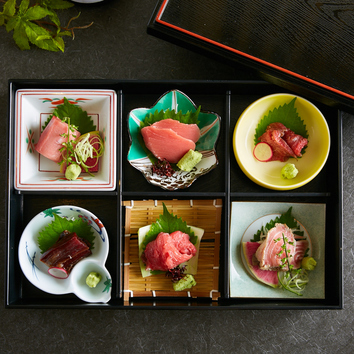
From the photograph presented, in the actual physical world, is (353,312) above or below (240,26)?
below

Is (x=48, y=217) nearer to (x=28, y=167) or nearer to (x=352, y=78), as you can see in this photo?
(x=28, y=167)

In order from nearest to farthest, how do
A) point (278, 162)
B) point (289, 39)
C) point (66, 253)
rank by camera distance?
point (289, 39) < point (66, 253) < point (278, 162)

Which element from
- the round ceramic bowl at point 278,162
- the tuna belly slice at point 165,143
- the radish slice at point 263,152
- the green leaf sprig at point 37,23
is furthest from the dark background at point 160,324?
the radish slice at point 263,152

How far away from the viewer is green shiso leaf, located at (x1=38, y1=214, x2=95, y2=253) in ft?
6.36

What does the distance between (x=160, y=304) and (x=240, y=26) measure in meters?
1.63

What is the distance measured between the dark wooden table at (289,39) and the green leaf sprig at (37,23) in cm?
80

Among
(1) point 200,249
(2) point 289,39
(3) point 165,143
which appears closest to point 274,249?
(1) point 200,249

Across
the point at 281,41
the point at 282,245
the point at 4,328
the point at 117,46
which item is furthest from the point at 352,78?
the point at 4,328

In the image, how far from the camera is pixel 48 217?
193 centimetres

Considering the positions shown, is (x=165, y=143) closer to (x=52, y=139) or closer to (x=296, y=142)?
(x=52, y=139)

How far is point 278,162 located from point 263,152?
0.38 ft

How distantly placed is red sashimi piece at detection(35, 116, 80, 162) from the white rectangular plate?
1.09 metres

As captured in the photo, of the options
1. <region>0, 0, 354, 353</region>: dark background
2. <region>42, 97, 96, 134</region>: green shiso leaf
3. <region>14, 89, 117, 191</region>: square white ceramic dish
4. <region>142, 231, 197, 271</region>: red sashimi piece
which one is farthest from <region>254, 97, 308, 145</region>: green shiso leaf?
<region>42, 97, 96, 134</region>: green shiso leaf

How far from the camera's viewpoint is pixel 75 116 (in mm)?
1967
